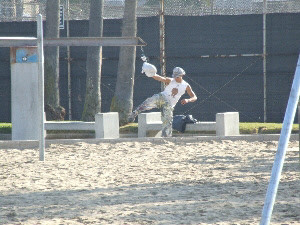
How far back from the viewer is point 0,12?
2103 cm

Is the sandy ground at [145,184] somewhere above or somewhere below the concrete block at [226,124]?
below

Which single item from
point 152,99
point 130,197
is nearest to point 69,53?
point 152,99

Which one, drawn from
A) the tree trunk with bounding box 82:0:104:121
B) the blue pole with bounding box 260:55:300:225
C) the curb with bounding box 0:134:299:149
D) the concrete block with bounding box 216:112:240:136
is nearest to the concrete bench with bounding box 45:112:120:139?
the curb with bounding box 0:134:299:149

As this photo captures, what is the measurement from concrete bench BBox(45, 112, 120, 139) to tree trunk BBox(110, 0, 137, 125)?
2.21 meters

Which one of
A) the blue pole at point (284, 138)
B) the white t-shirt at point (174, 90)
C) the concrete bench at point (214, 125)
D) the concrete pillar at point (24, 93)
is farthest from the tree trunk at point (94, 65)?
the blue pole at point (284, 138)

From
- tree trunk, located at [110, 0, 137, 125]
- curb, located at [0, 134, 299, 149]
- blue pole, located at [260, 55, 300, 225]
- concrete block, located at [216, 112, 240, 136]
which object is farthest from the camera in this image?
tree trunk, located at [110, 0, 137, 125]

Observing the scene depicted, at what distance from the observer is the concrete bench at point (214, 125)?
13.4 meters

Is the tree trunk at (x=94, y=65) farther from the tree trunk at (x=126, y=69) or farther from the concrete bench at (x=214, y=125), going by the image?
the concrete bench at (x=214, y=125)

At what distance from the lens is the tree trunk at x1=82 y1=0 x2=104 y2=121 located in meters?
16.6

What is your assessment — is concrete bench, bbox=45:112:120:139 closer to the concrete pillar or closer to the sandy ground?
the concrete pillar

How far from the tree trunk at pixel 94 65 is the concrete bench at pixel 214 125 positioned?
289 cm

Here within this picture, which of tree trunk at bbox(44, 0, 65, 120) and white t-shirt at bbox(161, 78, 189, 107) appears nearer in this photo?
white t-shirt at bbox(161, 78, 189, 107)

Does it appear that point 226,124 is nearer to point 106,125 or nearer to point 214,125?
point 214,125

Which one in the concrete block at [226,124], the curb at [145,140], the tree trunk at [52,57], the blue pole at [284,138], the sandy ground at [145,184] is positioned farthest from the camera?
the tree trunk at [52,57]
